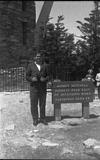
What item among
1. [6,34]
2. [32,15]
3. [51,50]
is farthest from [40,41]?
[32,15]

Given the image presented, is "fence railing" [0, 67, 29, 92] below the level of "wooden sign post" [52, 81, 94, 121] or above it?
below

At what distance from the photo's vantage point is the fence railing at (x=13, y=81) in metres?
17.8

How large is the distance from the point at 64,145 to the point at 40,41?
13323 mm

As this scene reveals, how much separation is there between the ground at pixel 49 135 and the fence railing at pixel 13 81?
6.51 meters

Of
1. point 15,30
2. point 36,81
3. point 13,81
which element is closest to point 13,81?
point 13,81

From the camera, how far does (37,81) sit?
864 cm

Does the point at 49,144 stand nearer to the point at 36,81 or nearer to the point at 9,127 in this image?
the point at 9,127

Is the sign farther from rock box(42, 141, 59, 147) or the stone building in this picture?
the stone building

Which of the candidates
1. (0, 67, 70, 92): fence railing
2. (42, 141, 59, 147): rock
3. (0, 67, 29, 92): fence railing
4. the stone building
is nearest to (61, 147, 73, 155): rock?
(42, 141, 59, 147): rock

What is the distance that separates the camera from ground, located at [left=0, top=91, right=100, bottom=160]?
6398 millimetres

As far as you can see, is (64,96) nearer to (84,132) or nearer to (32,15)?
(84,132)

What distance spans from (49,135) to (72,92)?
196cm

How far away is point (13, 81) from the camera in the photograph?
17875 millimetres

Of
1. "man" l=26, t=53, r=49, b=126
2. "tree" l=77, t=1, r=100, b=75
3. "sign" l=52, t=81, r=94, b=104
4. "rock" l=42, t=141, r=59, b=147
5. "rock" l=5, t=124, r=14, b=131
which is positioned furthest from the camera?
"tree" l=77, t=1, r=100, b=75
